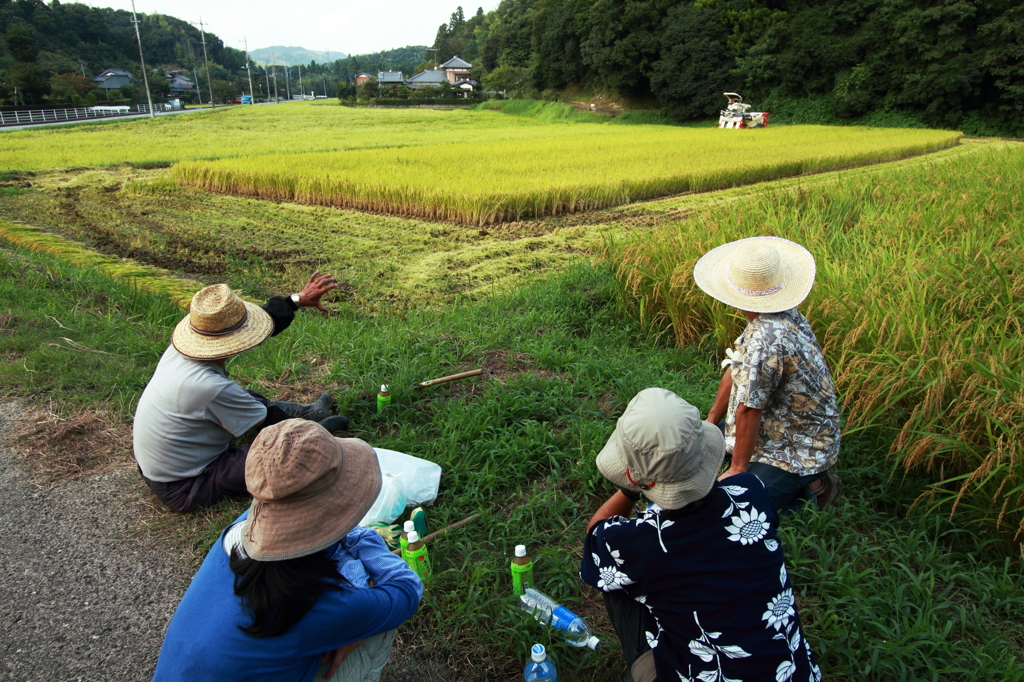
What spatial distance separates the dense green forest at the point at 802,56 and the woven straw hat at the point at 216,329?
28559mm

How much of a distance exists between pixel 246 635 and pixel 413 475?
4.52ft

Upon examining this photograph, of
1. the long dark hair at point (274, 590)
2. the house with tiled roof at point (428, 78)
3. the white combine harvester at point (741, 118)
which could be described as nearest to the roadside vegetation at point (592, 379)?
the long dark hair at point (274, 590)

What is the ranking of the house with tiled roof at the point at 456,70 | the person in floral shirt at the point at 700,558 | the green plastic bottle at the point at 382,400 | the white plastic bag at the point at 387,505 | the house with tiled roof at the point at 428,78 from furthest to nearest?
the house with tiled roof at the point at 456,70
the house with tiled roof at the point at 428,78
the green plastic bottle at the point at 382,400
the white plastic bag at the point at 387,505
the person in floral shirt at the point at 700,558

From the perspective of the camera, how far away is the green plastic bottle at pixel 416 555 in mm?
2211

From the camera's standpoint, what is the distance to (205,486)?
8.64ft

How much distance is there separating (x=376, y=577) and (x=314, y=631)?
0.25 m

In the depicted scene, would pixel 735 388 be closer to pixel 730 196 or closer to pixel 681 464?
pixel 681 464

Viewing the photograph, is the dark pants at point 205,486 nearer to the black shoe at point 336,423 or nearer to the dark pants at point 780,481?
the black shoe at point 336,423

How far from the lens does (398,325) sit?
4777 millimetres

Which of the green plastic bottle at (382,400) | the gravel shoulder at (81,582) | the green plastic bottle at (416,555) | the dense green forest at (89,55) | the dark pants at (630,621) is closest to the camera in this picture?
the dark pants at (630,621)

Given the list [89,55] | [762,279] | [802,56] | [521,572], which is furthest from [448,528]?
[89,55]

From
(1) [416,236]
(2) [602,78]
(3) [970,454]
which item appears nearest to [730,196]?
(1) [416,236]

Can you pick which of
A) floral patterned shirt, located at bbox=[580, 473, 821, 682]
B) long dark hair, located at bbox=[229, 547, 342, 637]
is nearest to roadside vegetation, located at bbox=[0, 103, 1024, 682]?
floral patterned shirt, located at bbox=[580, 473, 821, 682]

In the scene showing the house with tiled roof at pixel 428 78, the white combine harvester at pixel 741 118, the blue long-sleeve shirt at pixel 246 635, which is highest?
the house with tiled roof at pixel 428 78
